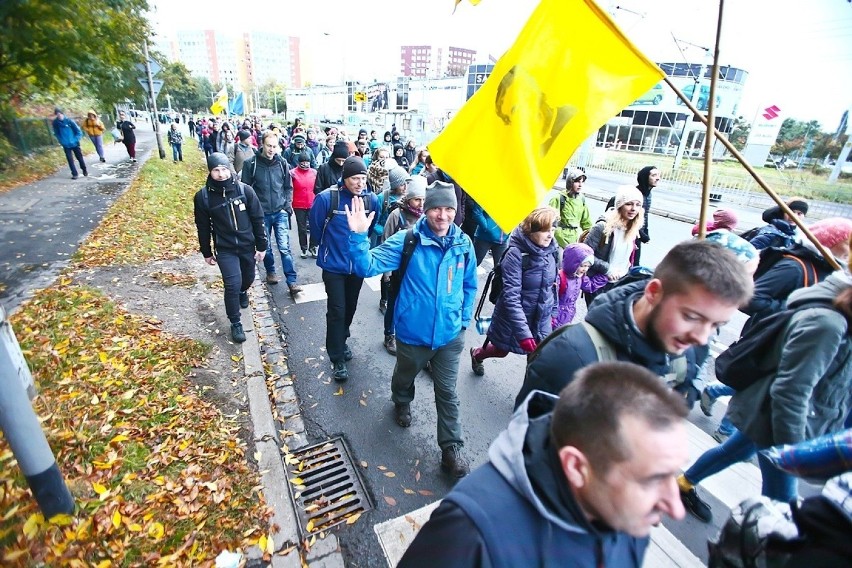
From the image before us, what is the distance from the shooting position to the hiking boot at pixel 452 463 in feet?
11.3

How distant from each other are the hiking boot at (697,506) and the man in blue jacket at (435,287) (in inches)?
65.8

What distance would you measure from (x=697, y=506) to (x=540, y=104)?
10.2 feet

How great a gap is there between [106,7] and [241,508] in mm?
8299

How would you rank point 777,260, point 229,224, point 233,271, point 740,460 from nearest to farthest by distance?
1. point 740,460
2. point 777,260
3. point 229,224
4. point 233,271

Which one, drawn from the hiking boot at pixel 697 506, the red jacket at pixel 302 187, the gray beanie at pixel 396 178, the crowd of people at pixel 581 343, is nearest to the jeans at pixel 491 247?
the crowd of people at pixel 581 343

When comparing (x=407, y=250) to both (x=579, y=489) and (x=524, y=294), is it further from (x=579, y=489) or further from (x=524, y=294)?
(x=579, y=489)

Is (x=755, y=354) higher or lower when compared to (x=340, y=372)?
higher

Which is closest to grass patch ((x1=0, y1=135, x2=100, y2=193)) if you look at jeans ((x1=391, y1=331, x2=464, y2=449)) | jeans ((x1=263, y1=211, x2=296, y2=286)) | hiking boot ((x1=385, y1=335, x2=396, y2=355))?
jeans ((x1=263, y1=211, x2=296, y2=286))

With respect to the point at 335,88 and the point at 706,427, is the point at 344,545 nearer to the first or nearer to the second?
the point at 706,427

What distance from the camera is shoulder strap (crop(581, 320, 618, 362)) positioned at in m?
1.86

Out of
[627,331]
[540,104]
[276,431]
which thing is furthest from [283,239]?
[627,331]

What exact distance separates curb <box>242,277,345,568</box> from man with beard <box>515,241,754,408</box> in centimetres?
192

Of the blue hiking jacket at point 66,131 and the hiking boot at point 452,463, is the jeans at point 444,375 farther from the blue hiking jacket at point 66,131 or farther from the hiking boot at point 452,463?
the blue hiking jacket at point 66,131

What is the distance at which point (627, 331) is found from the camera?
6.07ft
